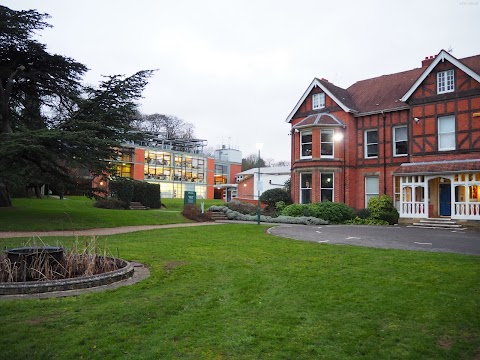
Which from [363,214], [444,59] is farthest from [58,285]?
[444,59]

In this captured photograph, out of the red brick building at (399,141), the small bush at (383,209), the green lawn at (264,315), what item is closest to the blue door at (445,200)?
the red brick building at (399,141)

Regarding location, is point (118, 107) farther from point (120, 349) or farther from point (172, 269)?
point (120, 349)

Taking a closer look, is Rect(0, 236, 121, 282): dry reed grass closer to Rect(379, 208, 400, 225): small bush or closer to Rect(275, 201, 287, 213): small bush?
Rect(379, 208, 400, 225): small bush

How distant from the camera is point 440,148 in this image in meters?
23.0

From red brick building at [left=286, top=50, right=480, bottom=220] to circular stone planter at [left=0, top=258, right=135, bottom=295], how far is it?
19.8 m

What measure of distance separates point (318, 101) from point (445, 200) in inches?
447

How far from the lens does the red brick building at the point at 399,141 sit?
71.8ft

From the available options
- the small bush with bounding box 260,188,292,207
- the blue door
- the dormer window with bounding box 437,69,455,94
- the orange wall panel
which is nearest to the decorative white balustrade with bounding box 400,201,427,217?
the blue door

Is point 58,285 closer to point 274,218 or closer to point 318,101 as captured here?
point 274,218

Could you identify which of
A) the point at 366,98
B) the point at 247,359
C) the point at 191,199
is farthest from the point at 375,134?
the point at 247,359

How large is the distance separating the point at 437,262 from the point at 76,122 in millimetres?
16673

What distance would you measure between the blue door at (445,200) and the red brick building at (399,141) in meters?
0.06

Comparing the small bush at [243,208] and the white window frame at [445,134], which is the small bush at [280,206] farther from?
the white window frame at [445,134]

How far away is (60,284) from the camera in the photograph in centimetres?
680
